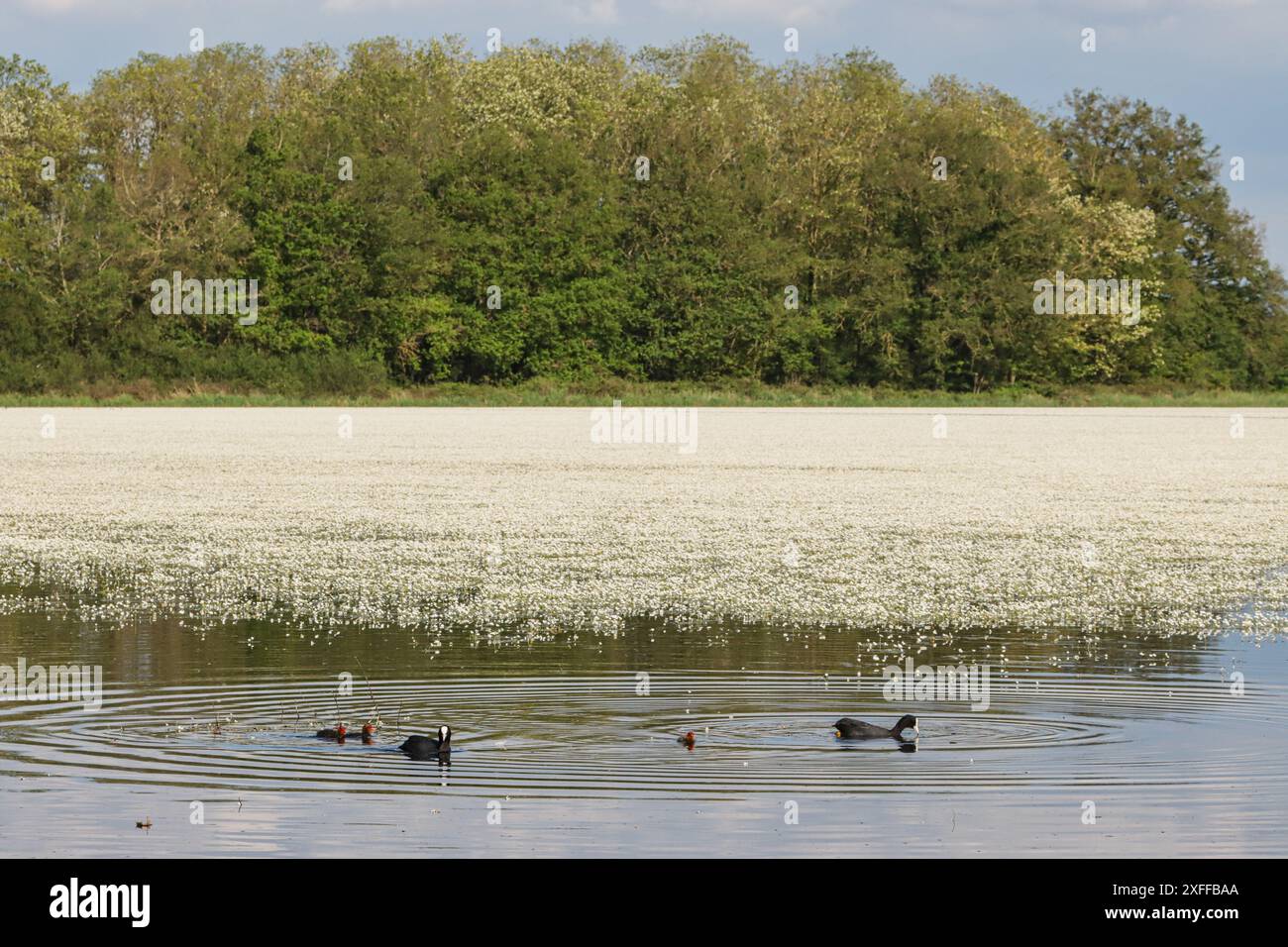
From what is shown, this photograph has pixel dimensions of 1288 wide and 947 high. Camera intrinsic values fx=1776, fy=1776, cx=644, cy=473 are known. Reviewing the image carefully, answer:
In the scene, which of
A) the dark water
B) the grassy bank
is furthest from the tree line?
the dark water

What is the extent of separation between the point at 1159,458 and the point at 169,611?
31.6 m

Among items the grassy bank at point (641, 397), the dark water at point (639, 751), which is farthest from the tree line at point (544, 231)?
the dark water at point (639, 751)

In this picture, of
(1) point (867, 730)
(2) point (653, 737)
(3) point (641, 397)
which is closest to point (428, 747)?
(2) point (653, 737)

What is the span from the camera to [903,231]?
9800 centimetres

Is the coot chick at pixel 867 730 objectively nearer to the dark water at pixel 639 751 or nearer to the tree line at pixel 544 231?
the dark water at pixel 639 751

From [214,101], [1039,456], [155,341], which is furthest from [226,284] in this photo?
[1039,456]

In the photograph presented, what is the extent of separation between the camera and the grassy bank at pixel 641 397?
282 feet

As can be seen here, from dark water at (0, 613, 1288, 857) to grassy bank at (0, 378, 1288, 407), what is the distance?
72889 millimetres

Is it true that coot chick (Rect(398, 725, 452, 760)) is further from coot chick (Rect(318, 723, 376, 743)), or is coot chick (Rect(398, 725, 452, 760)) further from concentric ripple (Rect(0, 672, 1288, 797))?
coot chick (Rect(318, 723, 376, 743))

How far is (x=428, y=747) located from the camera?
1066cm

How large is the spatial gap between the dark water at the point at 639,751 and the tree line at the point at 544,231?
75646 mm

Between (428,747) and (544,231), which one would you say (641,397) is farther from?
(428,747)

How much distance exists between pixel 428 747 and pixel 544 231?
284 feet
